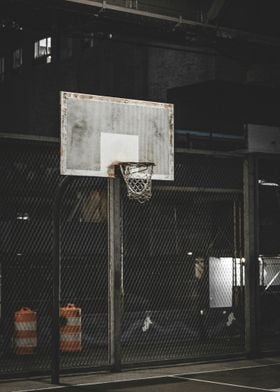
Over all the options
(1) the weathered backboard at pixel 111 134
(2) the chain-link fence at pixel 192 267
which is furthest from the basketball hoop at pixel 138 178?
(2) the chain-link fence at pixel 192 267

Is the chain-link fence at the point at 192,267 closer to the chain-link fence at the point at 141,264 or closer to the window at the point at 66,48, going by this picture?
the chain-link fence at the point at 141,264

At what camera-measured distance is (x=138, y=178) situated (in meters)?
11.9

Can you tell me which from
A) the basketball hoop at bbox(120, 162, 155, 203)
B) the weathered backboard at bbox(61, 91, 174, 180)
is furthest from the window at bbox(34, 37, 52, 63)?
the basketball hoop at bbox(120, 162, 155, 203)

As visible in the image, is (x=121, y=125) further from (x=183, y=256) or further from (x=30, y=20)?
(x=30, y=20)

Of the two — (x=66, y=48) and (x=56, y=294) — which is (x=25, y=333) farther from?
(x=66, y=48)

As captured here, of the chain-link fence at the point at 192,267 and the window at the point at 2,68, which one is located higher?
the window at the point at 2,68

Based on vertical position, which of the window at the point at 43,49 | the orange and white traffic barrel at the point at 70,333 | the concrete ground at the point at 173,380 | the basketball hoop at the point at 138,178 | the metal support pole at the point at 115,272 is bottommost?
the concrete ground at the point at 173,380

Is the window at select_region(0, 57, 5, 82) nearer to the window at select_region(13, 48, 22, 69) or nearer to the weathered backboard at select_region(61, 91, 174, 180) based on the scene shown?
the window at select_region(13, 48, 22, 69)

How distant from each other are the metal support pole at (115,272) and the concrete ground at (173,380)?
37 cm

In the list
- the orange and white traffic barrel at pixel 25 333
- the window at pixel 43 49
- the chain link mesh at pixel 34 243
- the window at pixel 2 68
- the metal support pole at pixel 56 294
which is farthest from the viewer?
the window at pixel 2 68

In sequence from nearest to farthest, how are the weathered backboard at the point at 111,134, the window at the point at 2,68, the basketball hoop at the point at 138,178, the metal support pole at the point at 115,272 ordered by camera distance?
the weathered backboard at the point at 111,134, the basketball hoop at the point at 138,178, the metal support pole at the point at 115,272, the window at the point at 2,68

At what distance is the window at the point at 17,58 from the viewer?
36.3 meters

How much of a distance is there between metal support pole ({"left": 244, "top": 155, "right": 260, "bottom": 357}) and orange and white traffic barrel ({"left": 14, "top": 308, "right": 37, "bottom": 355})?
3469 mm

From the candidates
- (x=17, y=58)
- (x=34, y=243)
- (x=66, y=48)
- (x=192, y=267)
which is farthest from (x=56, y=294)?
(x=17, y=58)
